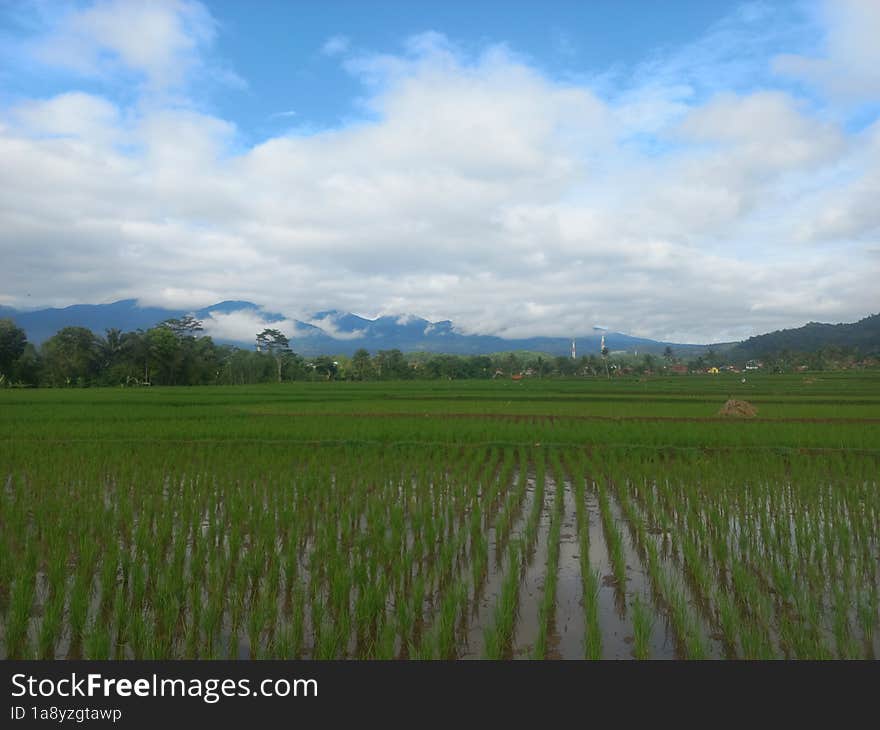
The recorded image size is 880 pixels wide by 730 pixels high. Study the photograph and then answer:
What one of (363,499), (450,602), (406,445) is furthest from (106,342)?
(450,602)

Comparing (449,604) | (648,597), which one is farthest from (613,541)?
(449,604)

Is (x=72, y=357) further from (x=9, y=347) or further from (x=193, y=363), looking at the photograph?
(x=193, y=363)

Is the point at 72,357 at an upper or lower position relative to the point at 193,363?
upper

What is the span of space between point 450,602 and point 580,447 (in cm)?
770

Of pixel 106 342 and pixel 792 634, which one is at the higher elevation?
pixel 106 342

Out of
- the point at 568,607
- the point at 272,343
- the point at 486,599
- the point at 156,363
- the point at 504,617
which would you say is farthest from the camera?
the point at 272,343

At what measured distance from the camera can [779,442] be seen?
10.5m

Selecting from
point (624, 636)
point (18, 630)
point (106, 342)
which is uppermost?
point (106, 342)

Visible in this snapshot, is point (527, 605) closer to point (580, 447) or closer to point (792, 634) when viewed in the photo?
point (792, 634)

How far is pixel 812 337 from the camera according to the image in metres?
124

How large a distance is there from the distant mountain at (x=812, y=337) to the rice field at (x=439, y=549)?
12262 centimetres

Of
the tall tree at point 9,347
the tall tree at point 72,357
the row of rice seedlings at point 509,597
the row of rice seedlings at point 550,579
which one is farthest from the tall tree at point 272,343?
the row of rice seedlings at point 509,597

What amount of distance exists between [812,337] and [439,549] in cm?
14871

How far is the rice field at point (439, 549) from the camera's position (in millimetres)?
3438
